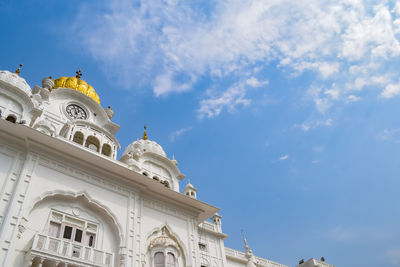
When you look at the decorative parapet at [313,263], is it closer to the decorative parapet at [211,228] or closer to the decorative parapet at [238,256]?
the decorative parapet at [238,256]

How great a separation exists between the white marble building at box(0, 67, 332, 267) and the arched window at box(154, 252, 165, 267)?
0.04m

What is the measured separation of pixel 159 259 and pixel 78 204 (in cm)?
440

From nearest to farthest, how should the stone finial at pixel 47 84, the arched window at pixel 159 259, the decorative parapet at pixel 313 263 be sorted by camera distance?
the arched window at pixel 159 259 → the stone finial at pixel 47 84 → the decorative parapet at pixel 313 263

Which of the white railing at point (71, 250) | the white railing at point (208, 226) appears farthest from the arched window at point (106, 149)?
the white railing at point (71, 250)

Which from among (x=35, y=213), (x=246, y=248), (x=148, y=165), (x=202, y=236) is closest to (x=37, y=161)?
(x=35, y=213)

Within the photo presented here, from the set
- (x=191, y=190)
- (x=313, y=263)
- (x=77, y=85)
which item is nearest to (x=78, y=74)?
(x=77, y=85)

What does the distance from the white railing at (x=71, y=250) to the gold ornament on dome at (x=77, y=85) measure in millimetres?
12014

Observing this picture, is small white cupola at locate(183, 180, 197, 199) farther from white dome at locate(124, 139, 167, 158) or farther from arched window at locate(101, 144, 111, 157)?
arched window at locate(101, 144, 111, 157)

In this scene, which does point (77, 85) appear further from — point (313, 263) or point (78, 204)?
point (313, 263)

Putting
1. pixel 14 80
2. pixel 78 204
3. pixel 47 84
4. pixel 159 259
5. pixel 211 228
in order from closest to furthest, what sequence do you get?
pixel 78 204
pixel 159 259
pixel 14 80
pixel 47 84
pixel 211 228

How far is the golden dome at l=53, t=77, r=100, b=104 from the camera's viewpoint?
22.7m

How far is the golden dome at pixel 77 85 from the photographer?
22.7m

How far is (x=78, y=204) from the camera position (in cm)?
1415

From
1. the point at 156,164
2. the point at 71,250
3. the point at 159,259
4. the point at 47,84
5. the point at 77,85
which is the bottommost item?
the point at 71,250
